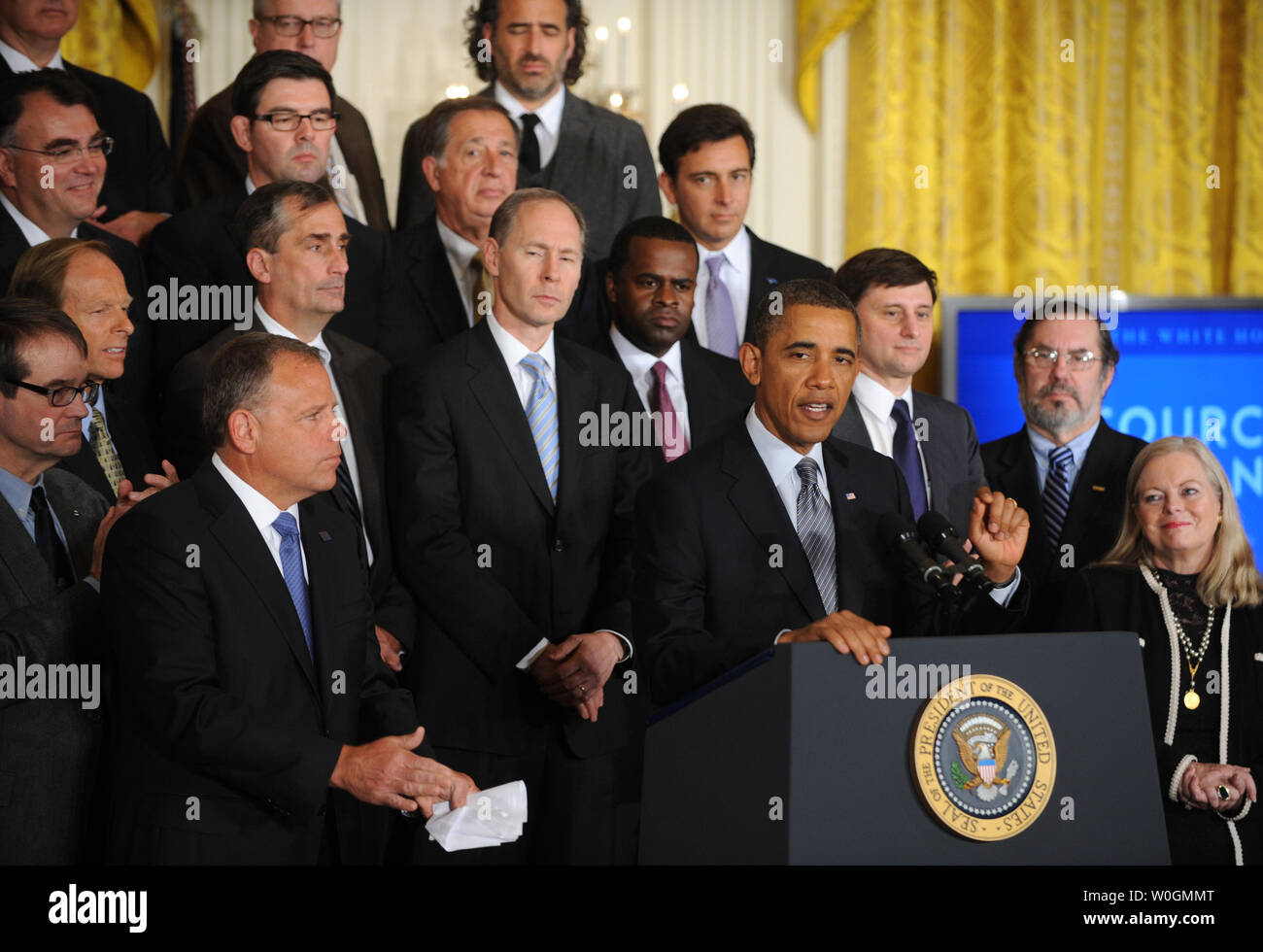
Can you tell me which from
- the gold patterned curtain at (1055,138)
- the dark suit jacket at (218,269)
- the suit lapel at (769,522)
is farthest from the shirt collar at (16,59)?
the gold patterned curtain at (1055,138)

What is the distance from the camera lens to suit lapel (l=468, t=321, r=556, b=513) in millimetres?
3709

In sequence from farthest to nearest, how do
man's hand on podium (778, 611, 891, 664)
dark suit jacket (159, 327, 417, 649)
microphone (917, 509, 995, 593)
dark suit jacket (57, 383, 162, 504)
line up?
dark suit jacket (159, 327, 417, 649) → dark suit jacket (57, 383, 162, 504) → microphone (917, 509, 995, 593) → man's hand on podium (778, 611, 891, 664)

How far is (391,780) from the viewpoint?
2779mm

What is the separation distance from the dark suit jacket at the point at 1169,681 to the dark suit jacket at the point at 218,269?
7.01 ft

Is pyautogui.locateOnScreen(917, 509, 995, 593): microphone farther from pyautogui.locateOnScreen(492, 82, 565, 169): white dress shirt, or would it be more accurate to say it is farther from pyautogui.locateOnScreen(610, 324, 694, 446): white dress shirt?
pyautogui.locateOnScreen(492, 82, 565, 169): white dress shirt

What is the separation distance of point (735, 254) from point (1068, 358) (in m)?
1.15

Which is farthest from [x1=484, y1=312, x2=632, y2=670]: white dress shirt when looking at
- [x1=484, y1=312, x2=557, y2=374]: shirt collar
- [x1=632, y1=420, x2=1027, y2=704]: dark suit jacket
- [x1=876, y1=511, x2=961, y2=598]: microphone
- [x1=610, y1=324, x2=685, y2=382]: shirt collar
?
[x1=876, y1=511, x2=961, y2=598]: microphone

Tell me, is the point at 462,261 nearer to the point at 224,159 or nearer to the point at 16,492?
the point at 224,159

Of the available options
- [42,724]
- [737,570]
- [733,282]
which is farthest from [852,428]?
[42,724]

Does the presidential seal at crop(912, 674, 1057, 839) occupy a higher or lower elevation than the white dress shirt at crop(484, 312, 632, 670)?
lower

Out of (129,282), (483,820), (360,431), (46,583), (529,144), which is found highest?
(529,144)

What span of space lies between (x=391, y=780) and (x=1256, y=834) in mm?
2059

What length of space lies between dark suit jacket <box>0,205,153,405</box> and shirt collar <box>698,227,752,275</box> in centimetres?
178

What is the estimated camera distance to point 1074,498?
14.4ft
